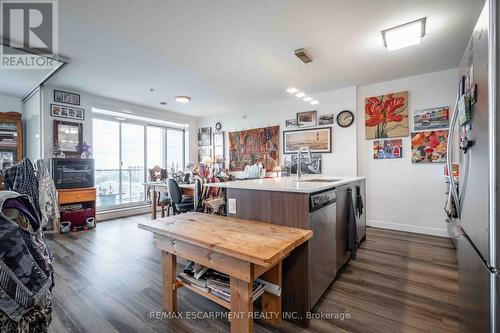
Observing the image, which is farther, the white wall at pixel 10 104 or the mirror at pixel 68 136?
the white wall at pixel 10 104

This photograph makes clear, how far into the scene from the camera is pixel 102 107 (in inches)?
179

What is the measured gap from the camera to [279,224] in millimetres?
1689

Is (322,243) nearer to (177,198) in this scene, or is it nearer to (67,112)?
(177,198)

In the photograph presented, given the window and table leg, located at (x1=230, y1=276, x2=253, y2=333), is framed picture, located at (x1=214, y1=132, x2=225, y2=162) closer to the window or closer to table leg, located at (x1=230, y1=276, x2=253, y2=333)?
the window

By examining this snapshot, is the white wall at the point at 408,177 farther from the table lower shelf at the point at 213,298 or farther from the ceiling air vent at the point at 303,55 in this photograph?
the table lower shelf at the point at 213,298

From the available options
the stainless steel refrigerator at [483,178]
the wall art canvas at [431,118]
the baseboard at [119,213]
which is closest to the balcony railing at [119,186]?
the baseboard at [119,213]

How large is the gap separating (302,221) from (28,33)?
132 inches

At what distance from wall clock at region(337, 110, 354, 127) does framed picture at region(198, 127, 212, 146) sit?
11.5 feet

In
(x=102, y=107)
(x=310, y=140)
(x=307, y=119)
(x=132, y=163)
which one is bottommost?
(x=132, y=163)

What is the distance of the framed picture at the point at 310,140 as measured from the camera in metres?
4.32

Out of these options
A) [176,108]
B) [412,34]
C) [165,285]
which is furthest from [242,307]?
[176,108]

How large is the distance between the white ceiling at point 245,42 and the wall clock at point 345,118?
19.9 inches

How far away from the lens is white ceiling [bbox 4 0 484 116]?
198 cm

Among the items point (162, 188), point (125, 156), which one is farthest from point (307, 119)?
point (125, 156)
